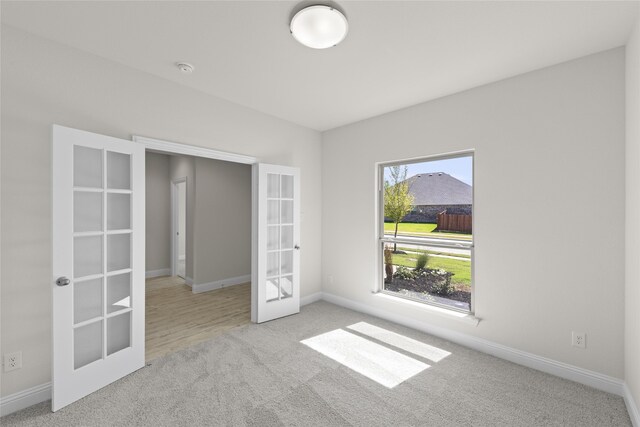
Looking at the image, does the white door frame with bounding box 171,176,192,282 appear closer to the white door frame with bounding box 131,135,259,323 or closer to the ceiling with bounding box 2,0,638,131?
the white door frame with bounding box 131,135,259,323

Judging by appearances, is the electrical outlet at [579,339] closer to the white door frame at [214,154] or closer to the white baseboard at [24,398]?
the white door frame at [214,154]

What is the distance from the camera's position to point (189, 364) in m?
2.52

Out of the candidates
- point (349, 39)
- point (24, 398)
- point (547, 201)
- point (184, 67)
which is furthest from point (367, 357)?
point (184, 67)

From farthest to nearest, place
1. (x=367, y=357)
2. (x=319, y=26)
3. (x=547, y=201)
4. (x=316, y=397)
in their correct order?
1. (x=367, y=357)
2. (x=547, y=201)
3. (x=316, y=397)
4. (x=319, y=26)

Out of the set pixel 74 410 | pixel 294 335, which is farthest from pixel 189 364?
pixel 294 335

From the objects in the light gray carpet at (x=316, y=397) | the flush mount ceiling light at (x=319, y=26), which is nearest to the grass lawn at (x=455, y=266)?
the light gray carpet at (x=316, y=397)

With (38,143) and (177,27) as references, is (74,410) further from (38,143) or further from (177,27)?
(177,27)

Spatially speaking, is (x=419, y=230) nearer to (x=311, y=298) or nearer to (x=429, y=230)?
(x=429, y=230)

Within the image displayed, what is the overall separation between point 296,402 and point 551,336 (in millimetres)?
2288

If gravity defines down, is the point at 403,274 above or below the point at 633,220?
below

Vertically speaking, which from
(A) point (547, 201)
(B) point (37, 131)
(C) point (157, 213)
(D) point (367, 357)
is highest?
(B) point (37, 131)

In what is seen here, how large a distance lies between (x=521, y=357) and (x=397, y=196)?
211 cm

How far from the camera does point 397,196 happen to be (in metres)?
3.70

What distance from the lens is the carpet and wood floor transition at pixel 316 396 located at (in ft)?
6.15
